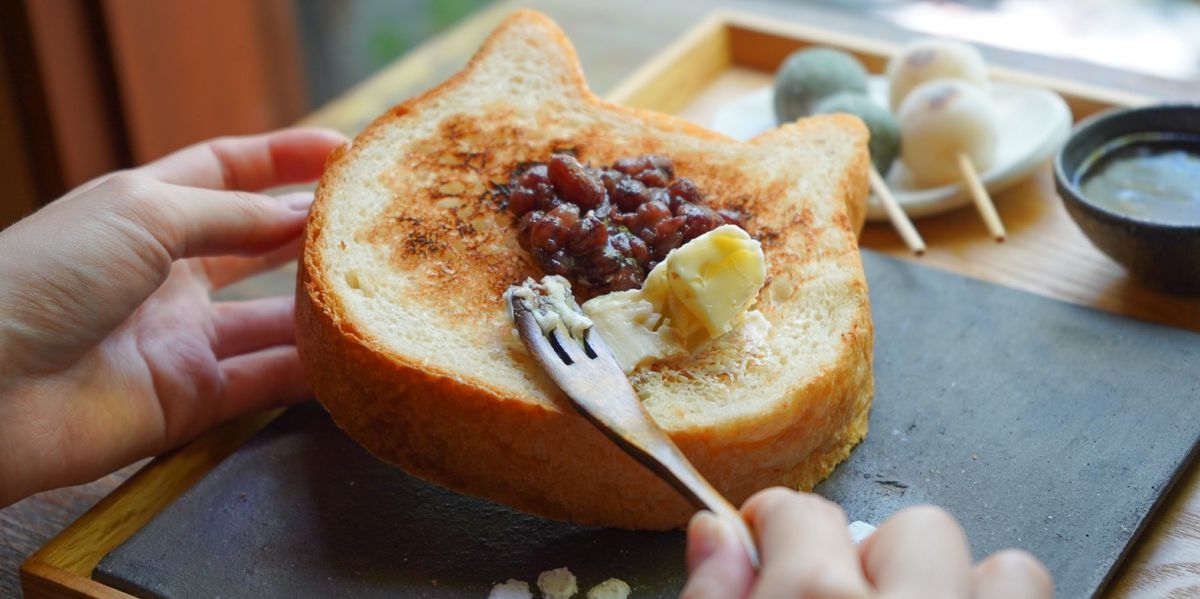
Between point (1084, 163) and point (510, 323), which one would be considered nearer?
point (510, 323)

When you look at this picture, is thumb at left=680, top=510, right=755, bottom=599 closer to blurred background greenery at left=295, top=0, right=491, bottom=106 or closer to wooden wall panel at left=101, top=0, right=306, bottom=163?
wooden wall panel at left=101, top=0, right=306, bottom=163

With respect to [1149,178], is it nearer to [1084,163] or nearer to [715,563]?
[1084,163]

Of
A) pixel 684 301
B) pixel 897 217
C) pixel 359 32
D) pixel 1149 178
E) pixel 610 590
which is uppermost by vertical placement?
pixel 684 301

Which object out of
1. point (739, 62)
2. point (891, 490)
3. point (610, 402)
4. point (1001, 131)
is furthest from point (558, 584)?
point (739, 62)

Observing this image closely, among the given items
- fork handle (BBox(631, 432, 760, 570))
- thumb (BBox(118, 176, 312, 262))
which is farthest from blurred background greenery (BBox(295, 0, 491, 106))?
fork handle (BBox(631, 432, 760, 570))

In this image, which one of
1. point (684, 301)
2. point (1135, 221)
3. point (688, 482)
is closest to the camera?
point (688, 482)

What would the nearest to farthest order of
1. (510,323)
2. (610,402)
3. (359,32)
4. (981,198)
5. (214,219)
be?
(610,402) < (510,323) < (214,219) < (981,198) < (359,32)
